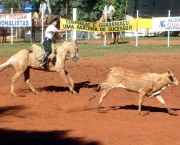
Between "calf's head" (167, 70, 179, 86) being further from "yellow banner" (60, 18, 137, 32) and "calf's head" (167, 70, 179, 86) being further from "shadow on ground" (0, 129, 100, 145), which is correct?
"yellow banner" (60, 18, 137, 32)

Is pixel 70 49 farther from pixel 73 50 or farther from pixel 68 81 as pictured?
pixel 68 81

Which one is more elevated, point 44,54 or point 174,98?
point 44,54

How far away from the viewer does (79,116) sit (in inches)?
544

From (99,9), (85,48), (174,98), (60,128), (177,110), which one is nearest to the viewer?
(60,128)

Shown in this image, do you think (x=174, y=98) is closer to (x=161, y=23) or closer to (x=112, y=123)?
(x=112, y=123)

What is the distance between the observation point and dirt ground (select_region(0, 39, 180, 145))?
11.1 m

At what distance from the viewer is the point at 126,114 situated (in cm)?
1405

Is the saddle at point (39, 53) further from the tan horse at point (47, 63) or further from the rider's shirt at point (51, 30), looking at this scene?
the rider's shirt at point (51, 30)

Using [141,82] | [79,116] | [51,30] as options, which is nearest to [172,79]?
[141,82]

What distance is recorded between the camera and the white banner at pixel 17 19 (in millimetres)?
33094

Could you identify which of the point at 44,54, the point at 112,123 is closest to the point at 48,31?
the point at 44,54

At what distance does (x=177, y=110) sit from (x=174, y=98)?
6.88 feet

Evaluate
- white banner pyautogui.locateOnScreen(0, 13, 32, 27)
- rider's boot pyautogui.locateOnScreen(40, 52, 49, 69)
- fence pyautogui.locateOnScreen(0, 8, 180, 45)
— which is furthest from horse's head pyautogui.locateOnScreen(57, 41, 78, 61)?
fence pyautogui.locateOnScreen(0, 8, 180, 45)

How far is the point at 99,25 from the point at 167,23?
13.0ft
